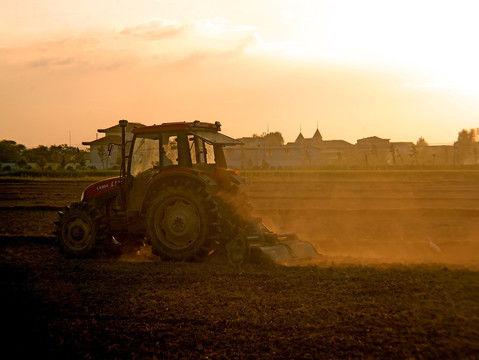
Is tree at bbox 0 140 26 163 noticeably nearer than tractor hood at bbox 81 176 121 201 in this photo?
No

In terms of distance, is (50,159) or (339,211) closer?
(339,211)

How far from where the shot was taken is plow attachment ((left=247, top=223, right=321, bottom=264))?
893 cm

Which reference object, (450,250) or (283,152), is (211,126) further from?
(283,152)

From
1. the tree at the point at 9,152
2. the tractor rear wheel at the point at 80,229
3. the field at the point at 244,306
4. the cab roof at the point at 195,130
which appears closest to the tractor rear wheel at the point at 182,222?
the field at the point at 244,306

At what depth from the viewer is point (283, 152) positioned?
76125 mm

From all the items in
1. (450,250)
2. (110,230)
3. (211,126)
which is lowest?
(450,250)

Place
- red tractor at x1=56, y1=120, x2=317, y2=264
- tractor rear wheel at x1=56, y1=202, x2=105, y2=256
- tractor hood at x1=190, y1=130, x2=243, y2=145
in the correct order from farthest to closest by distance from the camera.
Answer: tractor rear wheel at x1=56, y1=202, x2=105, y2=256
tractor hood at x1=190, y1=130, x2=243, y2=145
red tractor at x1=56, y1=120, x2=317, y2=264

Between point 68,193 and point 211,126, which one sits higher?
point 211,126

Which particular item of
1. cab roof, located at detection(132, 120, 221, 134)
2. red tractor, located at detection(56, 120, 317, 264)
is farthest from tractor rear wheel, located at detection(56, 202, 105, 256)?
cab roof, located at detection(132, 120, 221, 134)

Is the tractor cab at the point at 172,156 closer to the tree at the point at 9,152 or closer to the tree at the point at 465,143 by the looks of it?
the tree at the point at 9,152

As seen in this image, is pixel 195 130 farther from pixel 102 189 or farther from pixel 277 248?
pixel 277 248

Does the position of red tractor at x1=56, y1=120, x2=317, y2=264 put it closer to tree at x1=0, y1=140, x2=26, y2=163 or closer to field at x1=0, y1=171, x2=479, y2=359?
field at x1=0, y1=171, x2=479, y2=359

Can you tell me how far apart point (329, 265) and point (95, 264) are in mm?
3915

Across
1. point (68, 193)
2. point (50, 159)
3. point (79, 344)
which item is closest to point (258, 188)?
point (68, 193)
